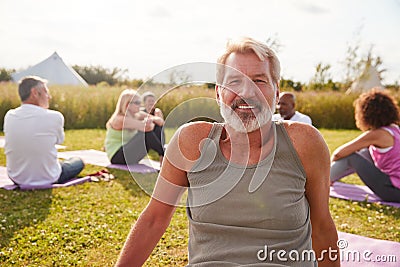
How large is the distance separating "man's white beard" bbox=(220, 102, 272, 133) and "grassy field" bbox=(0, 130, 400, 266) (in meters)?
0.28

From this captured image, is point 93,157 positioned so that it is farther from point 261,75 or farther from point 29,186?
point 261,75

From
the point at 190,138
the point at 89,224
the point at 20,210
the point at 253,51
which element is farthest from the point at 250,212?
the point at 20,210

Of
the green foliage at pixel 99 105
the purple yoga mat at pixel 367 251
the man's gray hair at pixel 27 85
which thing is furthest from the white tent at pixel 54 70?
the purple yoga mat at pixel 367 251

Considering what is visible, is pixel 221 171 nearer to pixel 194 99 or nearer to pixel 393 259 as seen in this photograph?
pixel 194 99

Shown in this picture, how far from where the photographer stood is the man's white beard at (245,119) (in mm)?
1541

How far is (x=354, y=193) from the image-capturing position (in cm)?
505

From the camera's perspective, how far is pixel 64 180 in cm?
508

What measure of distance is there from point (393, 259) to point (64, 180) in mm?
3633

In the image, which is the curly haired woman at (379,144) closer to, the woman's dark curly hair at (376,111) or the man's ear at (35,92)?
the woman's dark curly hair at (376,111)

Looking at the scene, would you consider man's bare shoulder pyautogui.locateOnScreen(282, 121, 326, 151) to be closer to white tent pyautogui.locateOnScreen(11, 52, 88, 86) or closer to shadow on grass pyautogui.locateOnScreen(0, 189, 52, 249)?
shadow on grass pyautogui.locateOnScreen(0, 189, 52, 249)

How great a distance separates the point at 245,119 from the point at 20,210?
308cm

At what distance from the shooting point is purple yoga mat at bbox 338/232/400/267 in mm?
2922

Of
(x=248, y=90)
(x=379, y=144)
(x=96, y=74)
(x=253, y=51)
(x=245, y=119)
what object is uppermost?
(x=253, y=51)

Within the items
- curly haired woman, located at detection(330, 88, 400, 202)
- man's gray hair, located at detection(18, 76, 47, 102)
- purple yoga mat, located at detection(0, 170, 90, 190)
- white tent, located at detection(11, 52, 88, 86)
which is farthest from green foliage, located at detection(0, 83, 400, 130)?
curly haired woman, located at detection(330, 88, 400, 202)
